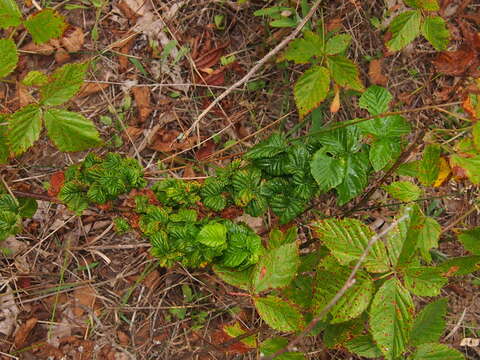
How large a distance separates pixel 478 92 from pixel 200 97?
119 centimetres

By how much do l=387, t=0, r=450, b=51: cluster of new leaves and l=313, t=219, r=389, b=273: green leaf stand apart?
30.3 inches

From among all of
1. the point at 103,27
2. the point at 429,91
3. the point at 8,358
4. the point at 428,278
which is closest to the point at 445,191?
the point at 429,91

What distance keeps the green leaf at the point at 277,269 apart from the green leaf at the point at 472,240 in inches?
26.4

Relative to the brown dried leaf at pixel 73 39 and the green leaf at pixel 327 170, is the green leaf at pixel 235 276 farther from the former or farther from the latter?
the brown dried leaf at pixel 73 39

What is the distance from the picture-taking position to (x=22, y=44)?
2088mm

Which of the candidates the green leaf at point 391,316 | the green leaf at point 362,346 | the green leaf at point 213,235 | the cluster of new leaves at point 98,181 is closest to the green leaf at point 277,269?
the green leaf at point 213,235

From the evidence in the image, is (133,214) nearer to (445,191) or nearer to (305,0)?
(305,0)

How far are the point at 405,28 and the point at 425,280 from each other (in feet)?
3.14

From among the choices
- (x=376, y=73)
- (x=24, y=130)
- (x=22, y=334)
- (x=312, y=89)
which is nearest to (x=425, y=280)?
(x=312, y=89)

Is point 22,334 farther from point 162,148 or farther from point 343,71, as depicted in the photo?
point 343,71

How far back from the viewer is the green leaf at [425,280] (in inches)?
52.1

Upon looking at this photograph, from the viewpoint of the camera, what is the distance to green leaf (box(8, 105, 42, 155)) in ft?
4.84

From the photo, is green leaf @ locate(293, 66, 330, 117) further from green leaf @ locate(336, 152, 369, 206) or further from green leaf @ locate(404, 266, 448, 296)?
green leaf @ locate(404, 266, 448, 296)

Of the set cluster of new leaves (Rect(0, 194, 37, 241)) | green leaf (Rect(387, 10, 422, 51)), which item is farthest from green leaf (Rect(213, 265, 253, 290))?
green leaf (Rect(387, 10, 422, 51))
